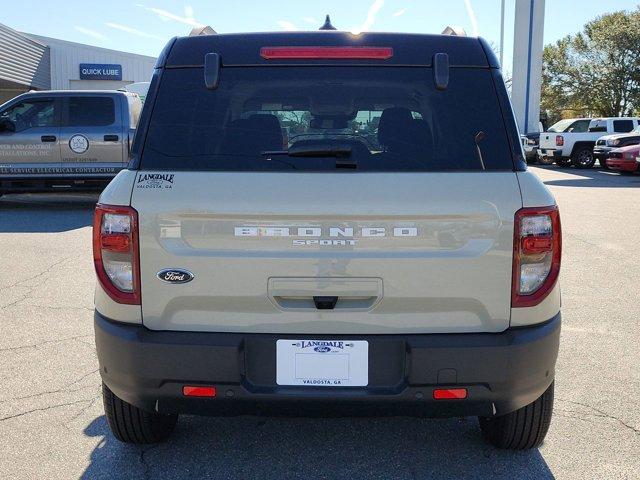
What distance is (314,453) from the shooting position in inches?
121

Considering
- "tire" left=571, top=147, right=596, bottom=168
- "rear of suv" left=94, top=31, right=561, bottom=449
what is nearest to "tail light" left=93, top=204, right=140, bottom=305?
"rear of suv" left=94, top=31, right=561, bottom=449

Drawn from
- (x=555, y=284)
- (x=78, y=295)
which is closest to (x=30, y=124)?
(x=78, y=295)

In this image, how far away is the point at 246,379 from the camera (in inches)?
98.9

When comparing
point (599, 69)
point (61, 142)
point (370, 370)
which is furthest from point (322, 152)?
point (599, 69)

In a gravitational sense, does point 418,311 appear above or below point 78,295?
above

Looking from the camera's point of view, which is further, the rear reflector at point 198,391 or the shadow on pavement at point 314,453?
the shadow on pavement at point 314,453

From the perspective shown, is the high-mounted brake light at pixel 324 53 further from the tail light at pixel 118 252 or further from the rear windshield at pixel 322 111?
the tail light at pixel 118 252

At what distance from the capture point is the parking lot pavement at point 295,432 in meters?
2.94

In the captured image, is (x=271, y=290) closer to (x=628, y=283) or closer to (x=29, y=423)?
(x=29, y=423)

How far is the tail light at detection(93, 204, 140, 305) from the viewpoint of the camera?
8.25 feet

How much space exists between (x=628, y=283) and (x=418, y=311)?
4.97 metres

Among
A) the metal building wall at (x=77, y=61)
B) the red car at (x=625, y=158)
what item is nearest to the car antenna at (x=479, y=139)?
the red car at (x=625, y=158)

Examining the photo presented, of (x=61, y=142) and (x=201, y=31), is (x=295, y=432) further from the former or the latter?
(x=61, y=142)

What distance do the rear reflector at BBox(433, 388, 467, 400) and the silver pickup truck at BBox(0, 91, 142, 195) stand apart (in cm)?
1009
